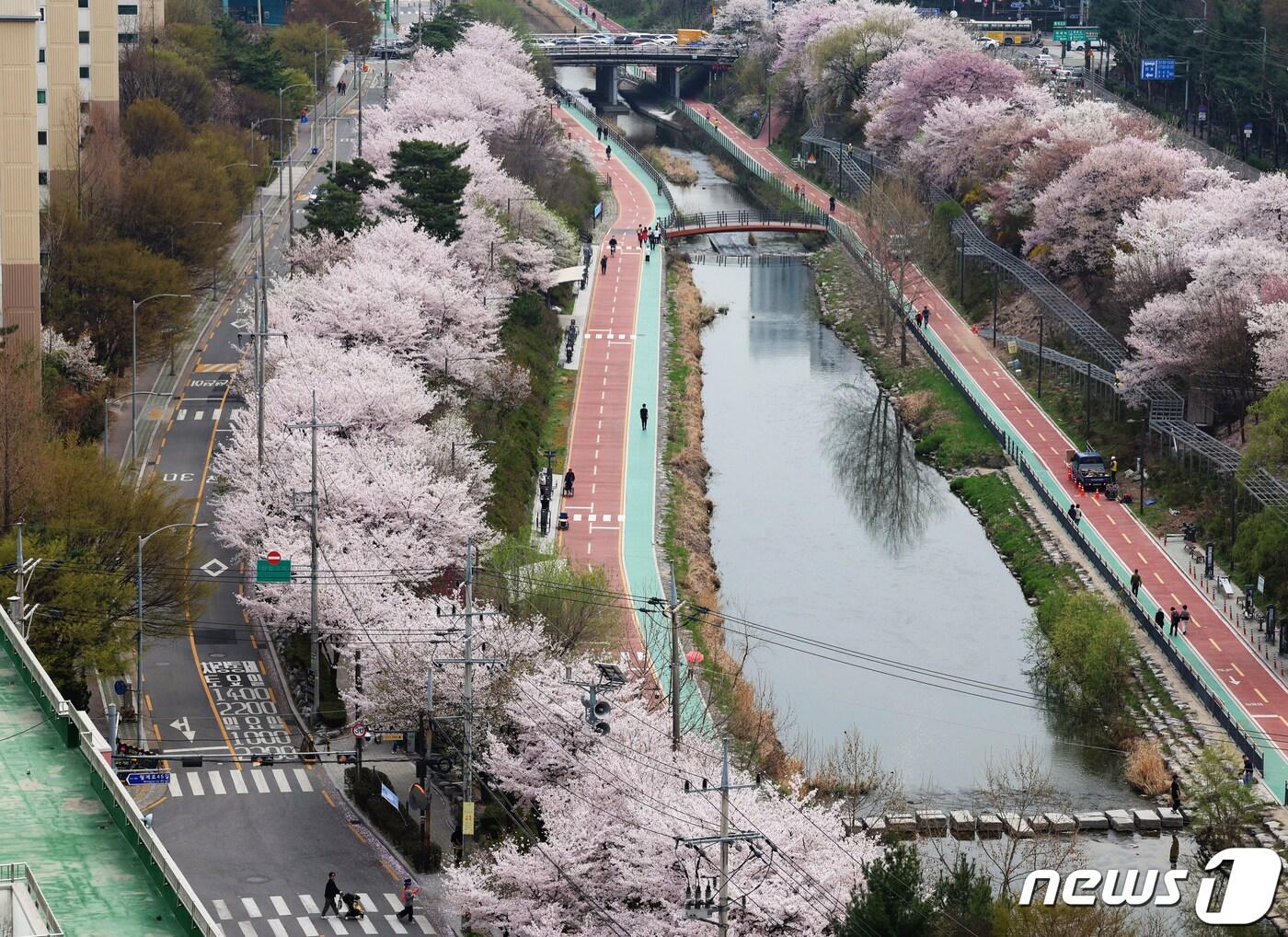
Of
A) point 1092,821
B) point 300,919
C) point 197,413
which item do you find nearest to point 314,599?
point 300,919

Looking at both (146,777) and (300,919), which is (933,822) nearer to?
(300,919)

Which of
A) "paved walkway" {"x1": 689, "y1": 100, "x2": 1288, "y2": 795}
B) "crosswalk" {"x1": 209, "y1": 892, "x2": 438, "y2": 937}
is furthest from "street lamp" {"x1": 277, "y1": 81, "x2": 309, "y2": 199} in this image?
"crosswalk" {"x1": 209, "y1": 892, "x2": 438, "y2": 937}

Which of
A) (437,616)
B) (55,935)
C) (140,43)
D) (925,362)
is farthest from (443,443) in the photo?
(140,43)

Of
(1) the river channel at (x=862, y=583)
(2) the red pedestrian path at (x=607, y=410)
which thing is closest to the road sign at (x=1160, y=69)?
(2) the red pedestrian path at (x=607, y=410)

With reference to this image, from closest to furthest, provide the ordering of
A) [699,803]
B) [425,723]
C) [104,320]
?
[699,803], [425,723], [104,320]

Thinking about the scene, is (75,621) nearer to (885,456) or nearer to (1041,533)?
(1041,533)

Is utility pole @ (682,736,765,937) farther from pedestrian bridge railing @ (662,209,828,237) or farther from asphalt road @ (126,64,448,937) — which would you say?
pedestrian bridge railing @ (662,209,828,237)
